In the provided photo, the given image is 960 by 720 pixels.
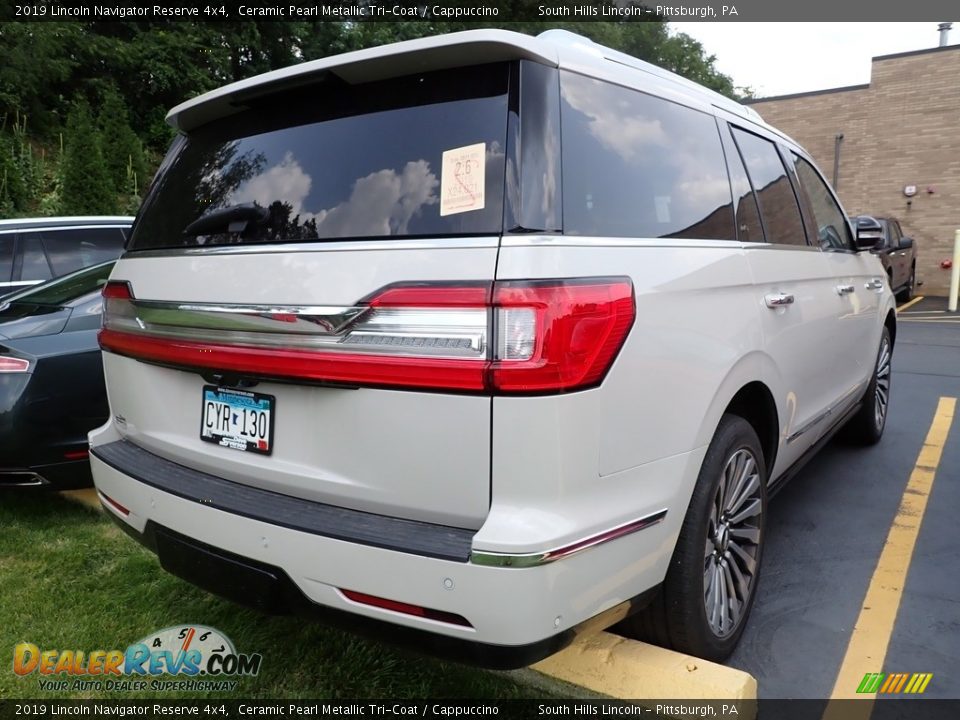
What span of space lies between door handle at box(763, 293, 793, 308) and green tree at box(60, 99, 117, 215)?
15.3m

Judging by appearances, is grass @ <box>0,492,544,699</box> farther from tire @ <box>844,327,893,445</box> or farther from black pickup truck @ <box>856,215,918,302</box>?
black pickup truck @ <box>856,215,918,302</box>

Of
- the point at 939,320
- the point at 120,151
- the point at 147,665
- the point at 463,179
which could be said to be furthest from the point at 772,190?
the point at 120,151

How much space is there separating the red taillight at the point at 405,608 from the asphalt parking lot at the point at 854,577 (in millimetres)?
1306

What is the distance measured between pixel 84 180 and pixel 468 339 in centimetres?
1595

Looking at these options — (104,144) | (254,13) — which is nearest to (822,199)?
(104,144)

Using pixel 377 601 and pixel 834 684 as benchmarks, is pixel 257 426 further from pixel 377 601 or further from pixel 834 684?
pixel 834 684

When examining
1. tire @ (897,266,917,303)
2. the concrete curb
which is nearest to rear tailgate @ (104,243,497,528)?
the concrete curb

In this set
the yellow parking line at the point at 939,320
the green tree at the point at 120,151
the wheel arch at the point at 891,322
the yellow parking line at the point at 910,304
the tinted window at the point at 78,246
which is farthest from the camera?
the green tree at the point at 120,151

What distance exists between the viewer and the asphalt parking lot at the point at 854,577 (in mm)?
2477

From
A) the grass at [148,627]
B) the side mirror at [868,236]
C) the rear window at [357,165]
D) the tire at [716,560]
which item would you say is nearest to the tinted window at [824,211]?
the side mirror at [868,236]

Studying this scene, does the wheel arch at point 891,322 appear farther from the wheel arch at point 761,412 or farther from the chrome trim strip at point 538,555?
the chrome trim strip at point 538,555

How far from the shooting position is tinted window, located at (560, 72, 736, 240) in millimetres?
1862

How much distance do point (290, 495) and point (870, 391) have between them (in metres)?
3.98

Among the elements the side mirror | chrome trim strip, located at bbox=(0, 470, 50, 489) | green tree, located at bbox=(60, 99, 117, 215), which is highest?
green tree, located at bbox=(60, 99, 117, 215)
